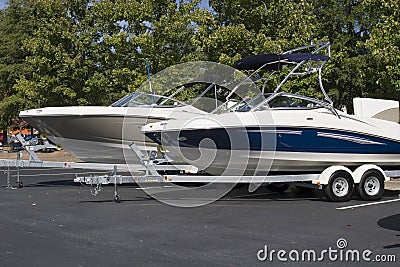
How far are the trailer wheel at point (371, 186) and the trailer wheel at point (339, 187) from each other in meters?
0.21

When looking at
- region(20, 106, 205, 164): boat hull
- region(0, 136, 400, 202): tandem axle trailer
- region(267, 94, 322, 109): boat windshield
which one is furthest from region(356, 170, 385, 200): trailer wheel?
region(20, 106, 205, 164): boat hull

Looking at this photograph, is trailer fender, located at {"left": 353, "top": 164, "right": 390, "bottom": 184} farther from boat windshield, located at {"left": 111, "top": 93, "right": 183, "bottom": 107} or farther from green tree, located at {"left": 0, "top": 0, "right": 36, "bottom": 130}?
green tree, located at {"left": 0, "top": 0, "right": 36, "bottom": 130}

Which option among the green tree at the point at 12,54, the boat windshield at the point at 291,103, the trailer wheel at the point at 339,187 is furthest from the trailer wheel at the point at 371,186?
the green tree at the point at 12,54

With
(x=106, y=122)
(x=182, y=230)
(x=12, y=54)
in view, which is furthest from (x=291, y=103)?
(x=12, y=54)

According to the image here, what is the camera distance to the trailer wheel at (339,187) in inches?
436

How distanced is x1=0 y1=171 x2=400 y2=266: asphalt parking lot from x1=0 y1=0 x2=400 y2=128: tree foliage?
→ 739cm

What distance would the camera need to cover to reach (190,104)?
13.6m

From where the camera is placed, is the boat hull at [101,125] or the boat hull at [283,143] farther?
the boat hull at [101,125]

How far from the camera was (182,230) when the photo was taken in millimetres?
8180

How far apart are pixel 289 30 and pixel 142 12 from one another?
19.1ft

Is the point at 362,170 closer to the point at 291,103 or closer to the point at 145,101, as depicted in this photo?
the point at 291,103

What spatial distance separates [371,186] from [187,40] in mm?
11797

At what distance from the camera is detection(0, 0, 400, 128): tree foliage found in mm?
19141

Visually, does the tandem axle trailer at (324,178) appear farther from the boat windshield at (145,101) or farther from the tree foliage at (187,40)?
the tree foliage at (187,40)
